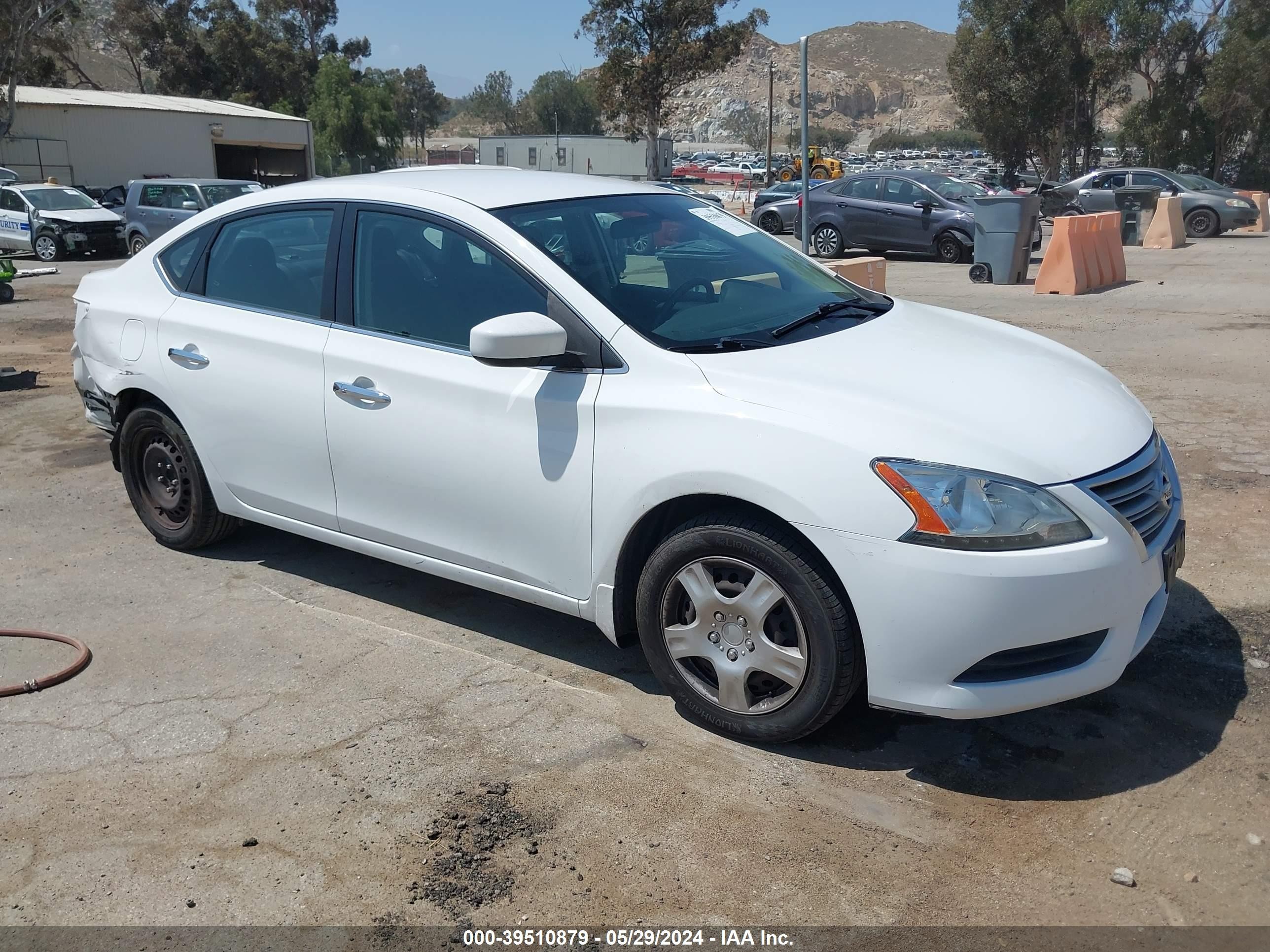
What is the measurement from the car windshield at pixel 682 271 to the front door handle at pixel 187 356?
5.13 feet

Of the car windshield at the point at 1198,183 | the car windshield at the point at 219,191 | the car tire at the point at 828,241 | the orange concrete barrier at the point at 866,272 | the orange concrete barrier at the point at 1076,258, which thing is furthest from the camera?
the car windshield at the point at 1198,183

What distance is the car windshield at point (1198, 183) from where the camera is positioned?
25.7m

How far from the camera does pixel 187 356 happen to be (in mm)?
4766

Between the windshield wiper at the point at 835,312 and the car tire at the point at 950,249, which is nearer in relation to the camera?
the windshield wiper at the point at 835,312

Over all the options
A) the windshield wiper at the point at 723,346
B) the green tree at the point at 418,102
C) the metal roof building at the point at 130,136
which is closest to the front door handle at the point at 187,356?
the windshield wiper at the point at 723,346

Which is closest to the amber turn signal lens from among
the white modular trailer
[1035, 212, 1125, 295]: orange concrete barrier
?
Answer: [1035, 212, 1125, 295]: orange concrete barrier

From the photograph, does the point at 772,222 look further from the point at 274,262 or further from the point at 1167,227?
the point at 274,262

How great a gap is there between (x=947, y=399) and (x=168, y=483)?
11.9 feet

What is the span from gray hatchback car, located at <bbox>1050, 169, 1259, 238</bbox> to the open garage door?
3543 centimetres

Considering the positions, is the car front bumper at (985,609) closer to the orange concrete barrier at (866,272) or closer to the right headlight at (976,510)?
the right headlight at (976,510)

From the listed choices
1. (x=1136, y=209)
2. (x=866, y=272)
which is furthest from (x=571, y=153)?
(x=866, y=272)

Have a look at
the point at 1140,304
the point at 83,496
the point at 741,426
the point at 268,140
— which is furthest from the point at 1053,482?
the point at 268,140

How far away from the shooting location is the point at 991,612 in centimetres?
303

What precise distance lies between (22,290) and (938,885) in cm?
1821
